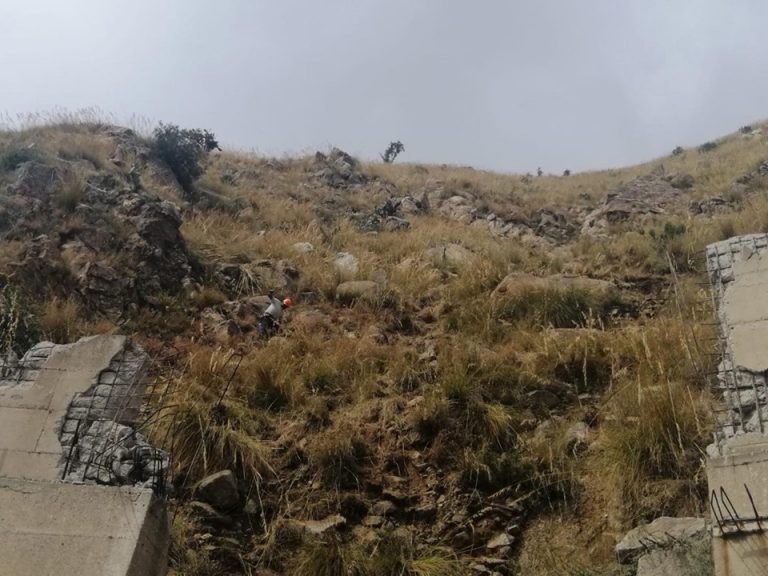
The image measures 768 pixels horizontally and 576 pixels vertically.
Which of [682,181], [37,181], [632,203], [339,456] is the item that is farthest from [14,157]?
[682,181]

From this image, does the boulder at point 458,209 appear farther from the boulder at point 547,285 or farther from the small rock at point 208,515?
the small rock at point 208,515

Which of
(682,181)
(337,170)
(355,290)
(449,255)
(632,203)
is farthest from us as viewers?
(337,170)

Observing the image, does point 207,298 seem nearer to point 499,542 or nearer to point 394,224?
point 394,224

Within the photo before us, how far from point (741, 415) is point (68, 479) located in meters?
4.89

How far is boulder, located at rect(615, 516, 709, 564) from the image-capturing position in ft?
19.9

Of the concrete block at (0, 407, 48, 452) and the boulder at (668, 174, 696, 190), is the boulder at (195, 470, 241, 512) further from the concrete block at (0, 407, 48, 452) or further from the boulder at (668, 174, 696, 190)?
the boulder at (668, 174, 696, 190)

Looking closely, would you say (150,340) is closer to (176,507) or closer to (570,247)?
(176,507)

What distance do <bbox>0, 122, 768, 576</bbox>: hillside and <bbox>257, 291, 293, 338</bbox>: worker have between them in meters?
0.26

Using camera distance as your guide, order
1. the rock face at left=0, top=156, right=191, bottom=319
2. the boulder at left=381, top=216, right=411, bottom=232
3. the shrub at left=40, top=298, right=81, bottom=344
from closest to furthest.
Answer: the shrub at left=40, top=298, right=81, bottom=344, the rock face at left=0, top=156, right=191, bottom=319, the boulder at left=381, top=216, right=411, bottom=232

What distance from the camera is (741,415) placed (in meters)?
5.98

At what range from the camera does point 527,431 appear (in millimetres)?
8391

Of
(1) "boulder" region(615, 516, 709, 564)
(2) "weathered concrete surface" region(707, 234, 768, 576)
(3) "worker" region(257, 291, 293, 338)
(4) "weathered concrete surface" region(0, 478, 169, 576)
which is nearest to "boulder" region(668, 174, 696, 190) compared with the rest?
(3) "worker" region(257, 291, 293, 338)

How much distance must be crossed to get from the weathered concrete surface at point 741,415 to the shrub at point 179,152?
1286 centimetres

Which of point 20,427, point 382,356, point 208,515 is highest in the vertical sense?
point 382,356
